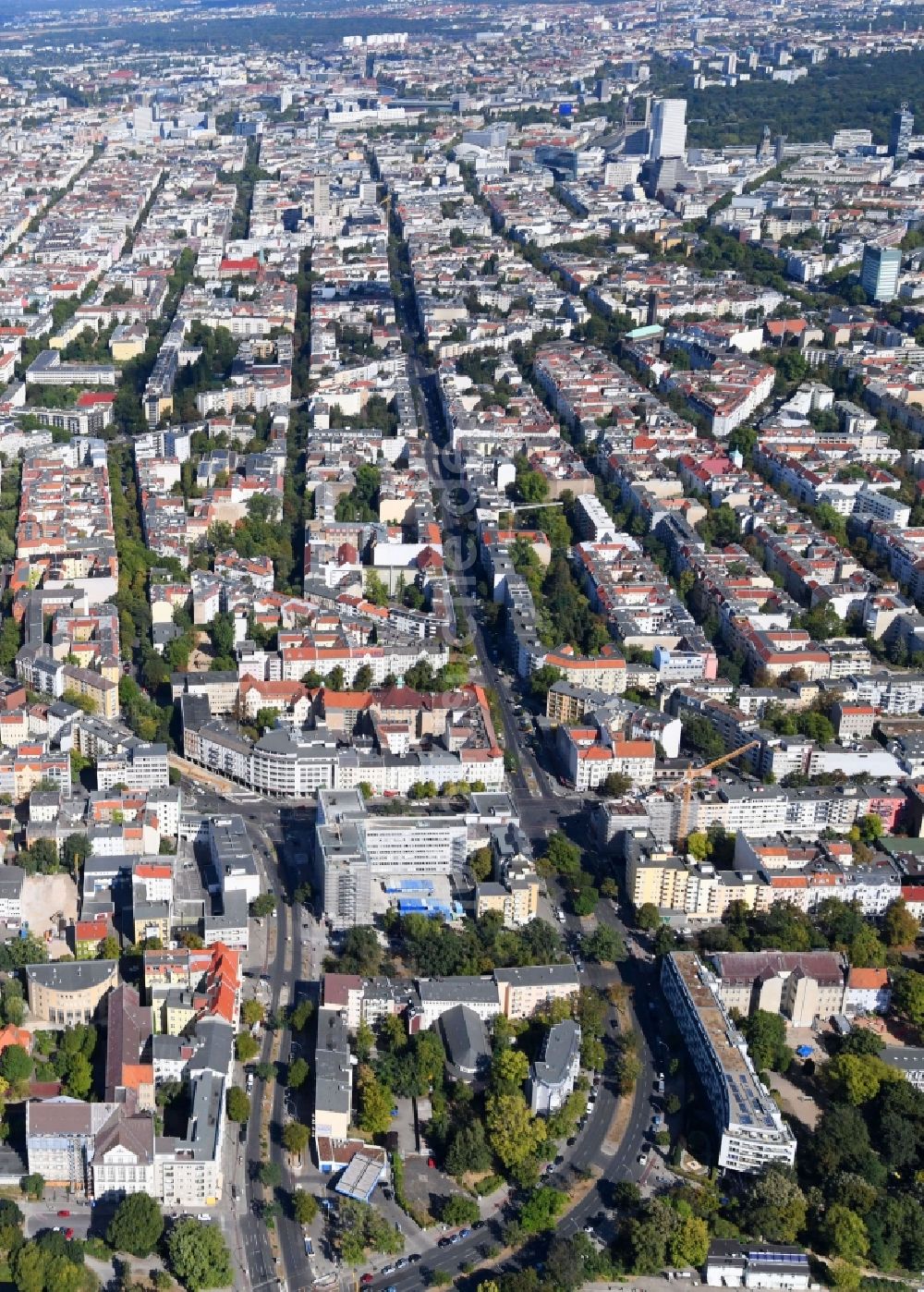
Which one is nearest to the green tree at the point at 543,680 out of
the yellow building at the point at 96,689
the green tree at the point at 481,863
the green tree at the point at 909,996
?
the green tree at the point at 481,863

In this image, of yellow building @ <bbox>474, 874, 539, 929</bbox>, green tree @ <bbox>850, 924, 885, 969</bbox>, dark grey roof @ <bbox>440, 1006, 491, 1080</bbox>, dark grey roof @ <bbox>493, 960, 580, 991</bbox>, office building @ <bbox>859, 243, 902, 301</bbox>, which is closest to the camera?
dark grey roof @ <bbox>440, 1006, 491, 1080</bbox>

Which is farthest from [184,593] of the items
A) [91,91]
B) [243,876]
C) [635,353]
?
[91,91]

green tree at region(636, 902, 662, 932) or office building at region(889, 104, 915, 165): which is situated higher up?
office building at region(889, 104, 915, 165)

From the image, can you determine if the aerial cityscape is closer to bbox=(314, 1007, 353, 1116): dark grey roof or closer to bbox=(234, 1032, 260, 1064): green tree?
bbox=(314, 1007, 353, 1116): dark grey roof

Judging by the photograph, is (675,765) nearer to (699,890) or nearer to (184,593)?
(699,890)

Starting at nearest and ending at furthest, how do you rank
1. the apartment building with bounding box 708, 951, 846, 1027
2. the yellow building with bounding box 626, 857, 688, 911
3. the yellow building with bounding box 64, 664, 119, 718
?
the apartment building with bounding box 708, 951, 846, 1027 → the yellow building with bounding box 626, 857, 688, 911 → the yellow building with bounding box 64, 664, 119, 718

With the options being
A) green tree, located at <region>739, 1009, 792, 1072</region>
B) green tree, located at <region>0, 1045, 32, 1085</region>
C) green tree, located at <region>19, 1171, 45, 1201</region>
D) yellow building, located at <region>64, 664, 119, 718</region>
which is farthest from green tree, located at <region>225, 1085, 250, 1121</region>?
yellow building, located at <region>64, 664, 119, 718</region>
